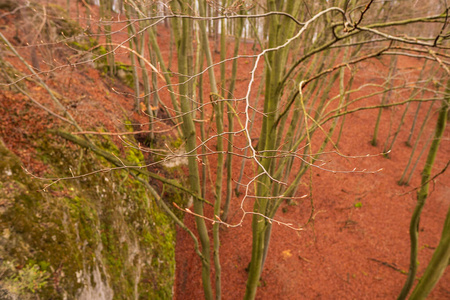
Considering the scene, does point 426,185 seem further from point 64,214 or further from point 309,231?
point 64,214

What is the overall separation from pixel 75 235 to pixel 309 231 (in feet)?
21.8

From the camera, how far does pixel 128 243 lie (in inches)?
168

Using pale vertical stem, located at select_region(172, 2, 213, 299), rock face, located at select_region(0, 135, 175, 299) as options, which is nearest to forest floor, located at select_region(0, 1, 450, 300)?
rock face, located at select_region(0, 135, 175, 299)

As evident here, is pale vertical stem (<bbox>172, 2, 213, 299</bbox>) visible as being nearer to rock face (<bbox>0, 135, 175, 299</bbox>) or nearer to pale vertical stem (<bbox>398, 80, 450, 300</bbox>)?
rock face (<bbox>0, 135, 175, 299</bbox>)

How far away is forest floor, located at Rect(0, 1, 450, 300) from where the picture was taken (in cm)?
473

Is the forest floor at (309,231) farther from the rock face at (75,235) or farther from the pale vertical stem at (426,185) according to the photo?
the rock face at (75,235)

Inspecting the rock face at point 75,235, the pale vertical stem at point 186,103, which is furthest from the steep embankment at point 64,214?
the pale vertical stem at point 186,103

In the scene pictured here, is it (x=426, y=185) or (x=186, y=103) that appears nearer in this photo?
(x=186, y=103)

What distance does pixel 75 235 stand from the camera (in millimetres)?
3174

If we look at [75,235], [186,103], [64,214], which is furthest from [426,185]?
[64,214]

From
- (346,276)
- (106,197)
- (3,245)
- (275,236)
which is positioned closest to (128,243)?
(106,197)

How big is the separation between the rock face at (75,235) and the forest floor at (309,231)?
45cm

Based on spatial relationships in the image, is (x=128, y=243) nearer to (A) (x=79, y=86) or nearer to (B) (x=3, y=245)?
(B) (x=3, y=245)

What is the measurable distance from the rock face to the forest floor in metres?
0.45
